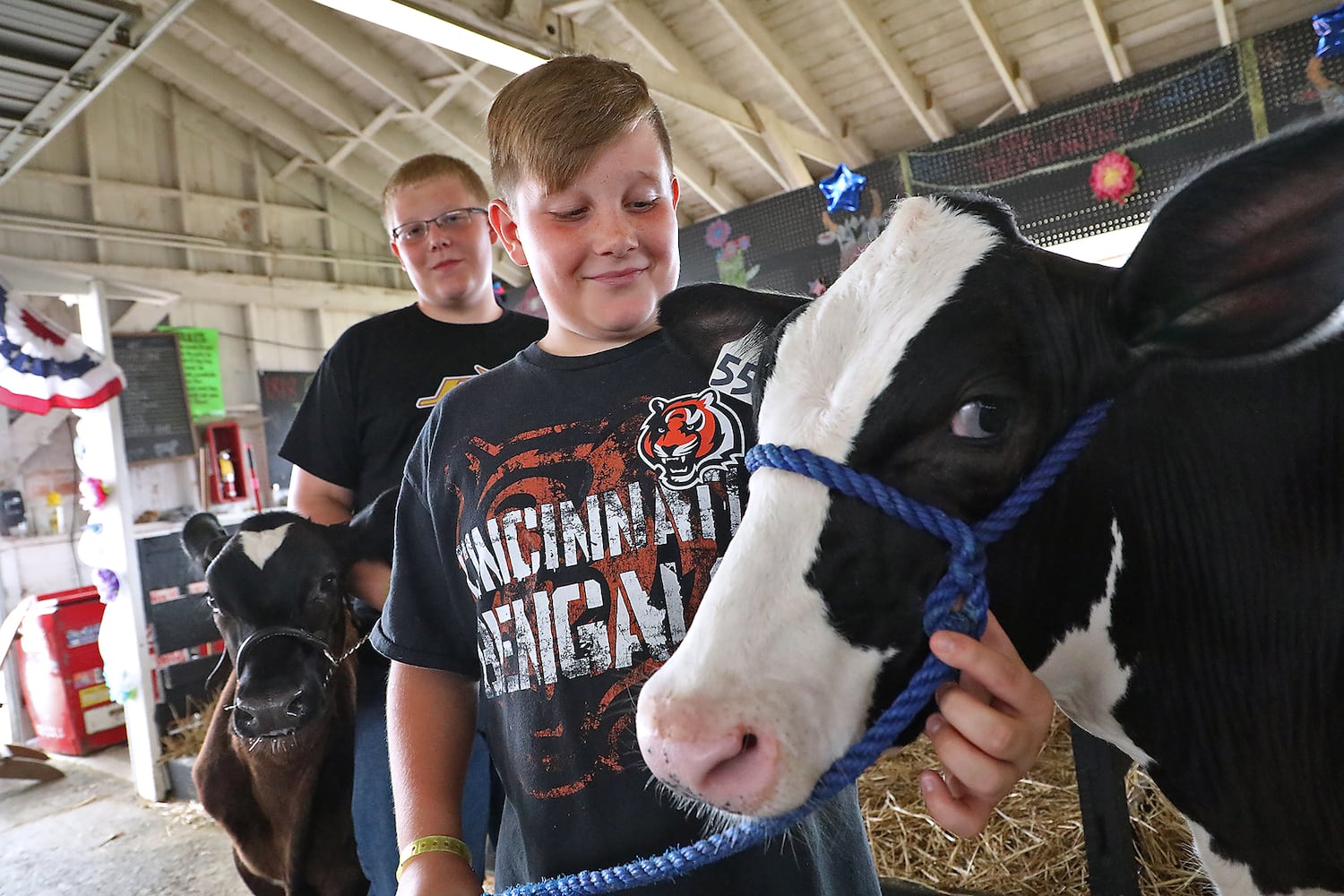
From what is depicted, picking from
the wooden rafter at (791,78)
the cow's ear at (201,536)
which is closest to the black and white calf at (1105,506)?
the cow's ear at (201,536)

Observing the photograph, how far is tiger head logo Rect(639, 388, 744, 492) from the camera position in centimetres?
119

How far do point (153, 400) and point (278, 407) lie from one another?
1.72m

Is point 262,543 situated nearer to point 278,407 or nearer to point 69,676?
point 69,676

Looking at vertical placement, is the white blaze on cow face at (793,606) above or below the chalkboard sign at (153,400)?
below

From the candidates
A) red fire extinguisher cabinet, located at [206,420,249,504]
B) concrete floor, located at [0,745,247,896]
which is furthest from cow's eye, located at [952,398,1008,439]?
red fire extinguisher cabinet, located at [206,420,249,504]

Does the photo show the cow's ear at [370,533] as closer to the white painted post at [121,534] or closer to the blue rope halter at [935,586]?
the blue rope halter at [935,586]

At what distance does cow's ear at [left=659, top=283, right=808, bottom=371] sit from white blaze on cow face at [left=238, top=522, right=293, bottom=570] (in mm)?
1574

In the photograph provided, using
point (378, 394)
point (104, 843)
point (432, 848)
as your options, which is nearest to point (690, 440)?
point (432, 848)

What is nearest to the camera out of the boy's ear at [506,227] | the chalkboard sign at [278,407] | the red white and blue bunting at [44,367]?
the boy's ear at [506,227]

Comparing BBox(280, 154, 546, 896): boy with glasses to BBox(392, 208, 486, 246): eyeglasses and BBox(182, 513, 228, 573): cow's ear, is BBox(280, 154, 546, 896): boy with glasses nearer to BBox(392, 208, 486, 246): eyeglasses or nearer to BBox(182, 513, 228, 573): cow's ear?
BBox(392, 208, 486, 246): eyeglasses

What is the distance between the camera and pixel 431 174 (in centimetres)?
238

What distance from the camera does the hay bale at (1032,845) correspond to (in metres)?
2.41

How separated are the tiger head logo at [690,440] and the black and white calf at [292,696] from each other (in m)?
1.17

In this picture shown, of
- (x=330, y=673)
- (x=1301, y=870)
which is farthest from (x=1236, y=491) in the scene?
Result: (x=330, y=673)
